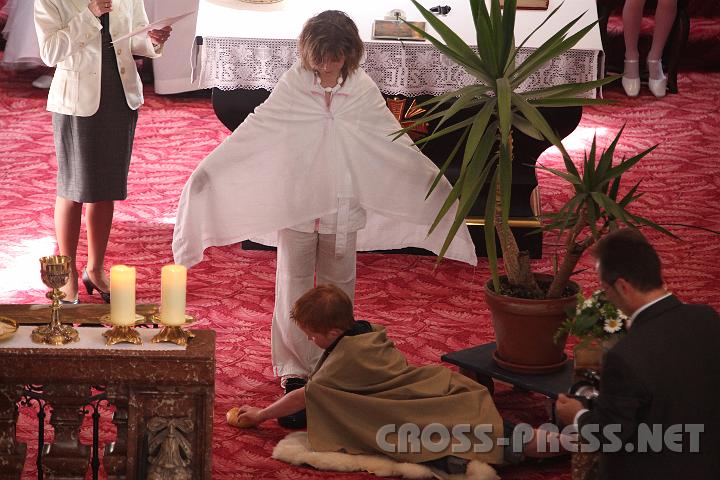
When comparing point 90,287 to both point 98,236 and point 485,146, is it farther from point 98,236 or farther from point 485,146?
point 485,146

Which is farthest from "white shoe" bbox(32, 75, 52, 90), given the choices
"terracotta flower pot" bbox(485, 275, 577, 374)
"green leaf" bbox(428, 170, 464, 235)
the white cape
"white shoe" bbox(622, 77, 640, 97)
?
"terracotta flower pot" bbox(485, 275, 577, 374)

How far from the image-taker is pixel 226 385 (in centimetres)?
476

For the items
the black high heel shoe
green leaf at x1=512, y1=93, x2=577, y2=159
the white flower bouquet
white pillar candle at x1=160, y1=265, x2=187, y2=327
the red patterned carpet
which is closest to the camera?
white pillar candle at x1=160, y1=265, x2=187, y2=327

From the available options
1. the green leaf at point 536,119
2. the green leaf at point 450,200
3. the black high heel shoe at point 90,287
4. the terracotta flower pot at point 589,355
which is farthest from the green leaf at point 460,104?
the black high heel shoe at point 90,287

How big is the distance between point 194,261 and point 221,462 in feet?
2.89

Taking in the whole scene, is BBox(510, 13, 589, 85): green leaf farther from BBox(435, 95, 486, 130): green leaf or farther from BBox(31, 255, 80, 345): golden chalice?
BBox(31, 255, 80, 345): golden chalice

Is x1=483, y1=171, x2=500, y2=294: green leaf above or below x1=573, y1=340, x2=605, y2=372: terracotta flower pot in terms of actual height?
above

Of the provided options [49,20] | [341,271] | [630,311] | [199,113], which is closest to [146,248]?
[49,20]

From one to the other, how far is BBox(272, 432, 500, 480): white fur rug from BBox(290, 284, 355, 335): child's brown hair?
426 mm

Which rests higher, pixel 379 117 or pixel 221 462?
pixel 379 117

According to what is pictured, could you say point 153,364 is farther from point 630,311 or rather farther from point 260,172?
point 260,172

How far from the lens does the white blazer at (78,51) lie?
509 centimetres

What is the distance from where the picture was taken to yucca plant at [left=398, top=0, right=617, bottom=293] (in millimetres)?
4250

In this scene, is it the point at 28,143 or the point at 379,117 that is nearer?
the point at 379,117
